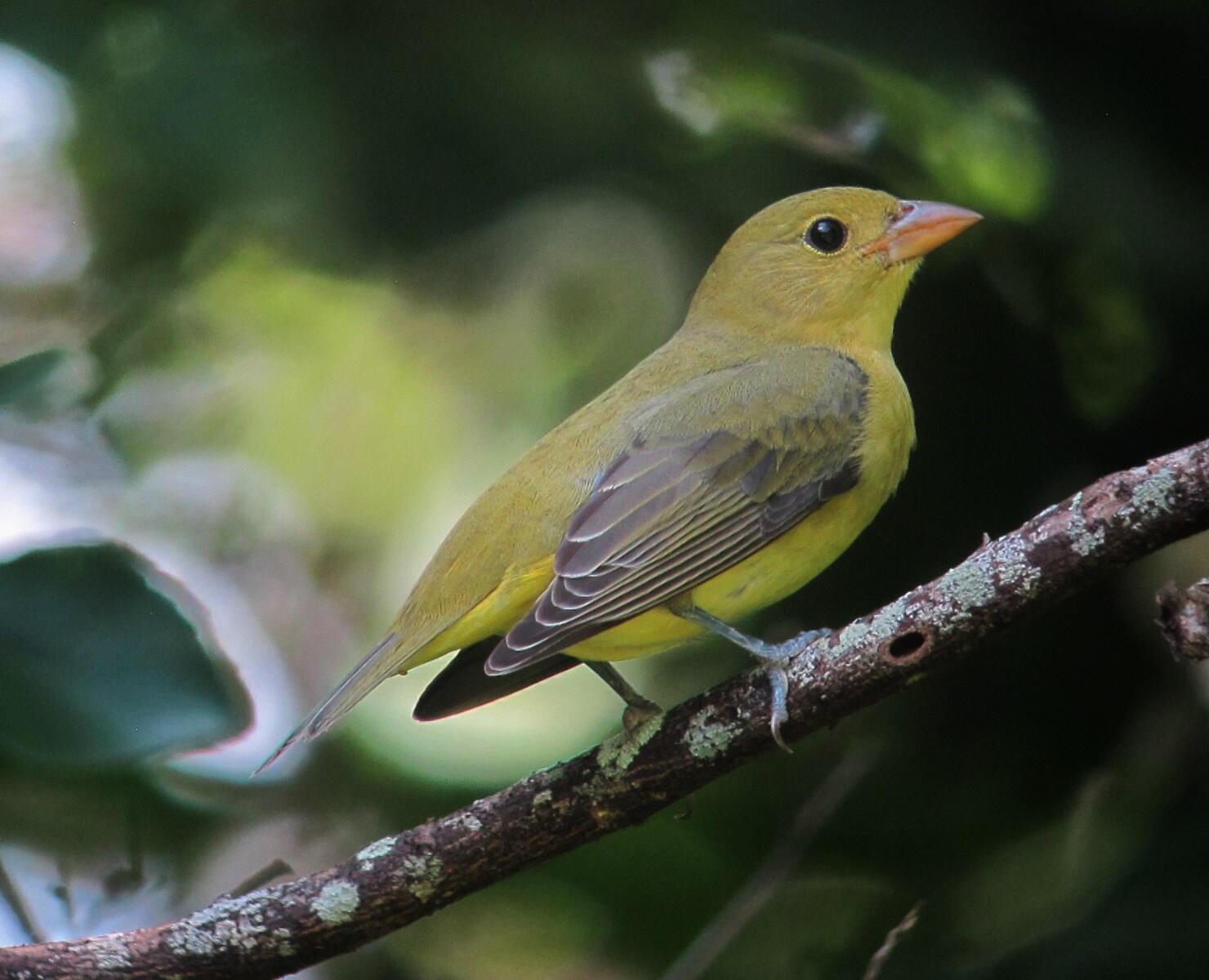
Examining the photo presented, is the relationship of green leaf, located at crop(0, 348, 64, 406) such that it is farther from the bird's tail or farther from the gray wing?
the gray wing

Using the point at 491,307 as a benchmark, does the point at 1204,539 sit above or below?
below

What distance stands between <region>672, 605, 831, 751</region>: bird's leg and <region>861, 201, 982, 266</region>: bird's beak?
1095mm

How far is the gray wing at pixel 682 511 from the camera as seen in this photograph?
2982 mm

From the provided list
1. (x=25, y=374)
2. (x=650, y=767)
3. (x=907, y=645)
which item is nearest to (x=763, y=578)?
(x=650, y=767)

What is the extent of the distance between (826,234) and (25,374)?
6.63 ft

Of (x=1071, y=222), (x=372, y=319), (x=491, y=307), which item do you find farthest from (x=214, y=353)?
(x=1071, y=222)

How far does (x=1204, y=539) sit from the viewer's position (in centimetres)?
380

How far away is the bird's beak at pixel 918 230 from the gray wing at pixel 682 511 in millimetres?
414

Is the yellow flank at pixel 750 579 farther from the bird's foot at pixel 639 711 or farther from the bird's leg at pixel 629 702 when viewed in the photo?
the bird's foot at pixel 639 711

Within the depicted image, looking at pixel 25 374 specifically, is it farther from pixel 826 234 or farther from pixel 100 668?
pixel 826 234

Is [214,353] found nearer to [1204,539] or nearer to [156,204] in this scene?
[156,204]

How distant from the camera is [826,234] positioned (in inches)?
160

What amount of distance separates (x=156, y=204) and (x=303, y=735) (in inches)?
74.8

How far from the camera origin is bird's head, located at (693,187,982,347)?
12.8 feet
